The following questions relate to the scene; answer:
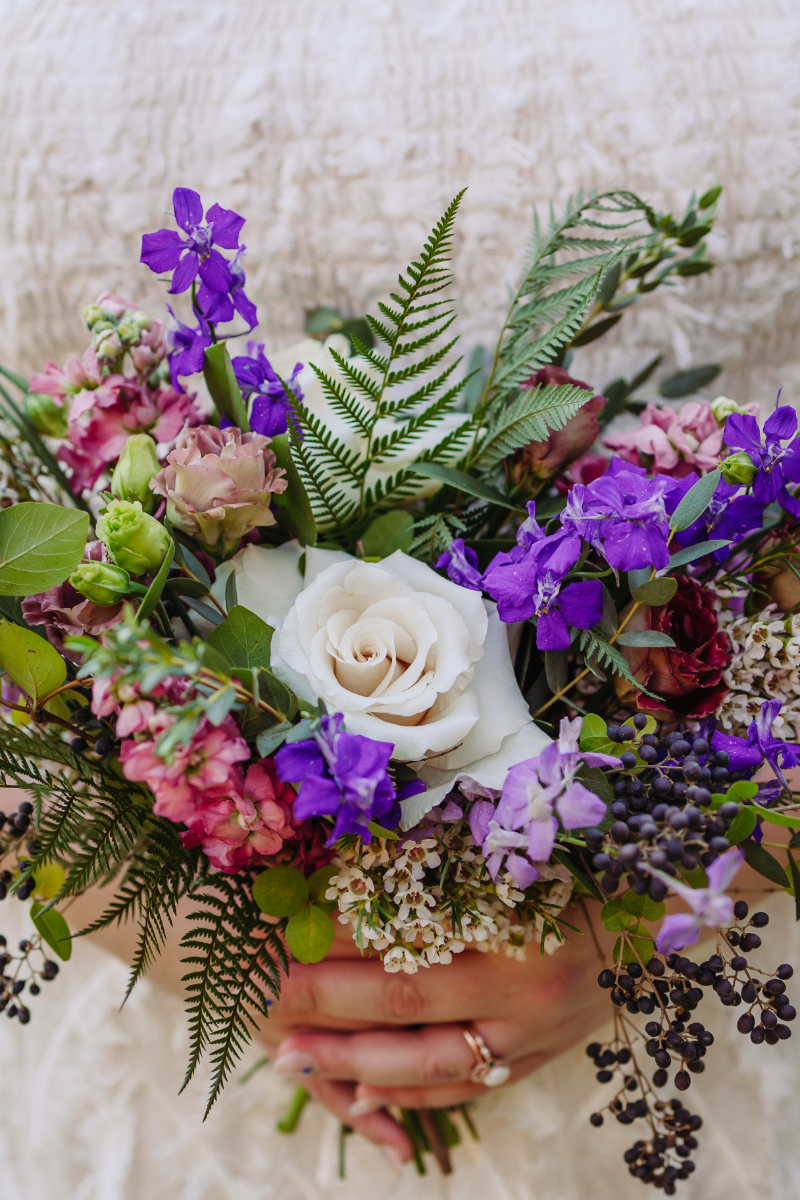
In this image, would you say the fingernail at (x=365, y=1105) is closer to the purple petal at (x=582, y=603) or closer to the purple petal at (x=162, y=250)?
the purple petal at (x=582, y=603)

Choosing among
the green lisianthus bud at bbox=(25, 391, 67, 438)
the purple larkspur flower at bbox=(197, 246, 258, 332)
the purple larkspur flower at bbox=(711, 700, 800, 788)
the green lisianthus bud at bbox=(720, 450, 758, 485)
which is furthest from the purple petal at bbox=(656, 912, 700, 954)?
the green lisianthus bud at bbox=(25, 391, 67, 438)

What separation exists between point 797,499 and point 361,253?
46 centimetres

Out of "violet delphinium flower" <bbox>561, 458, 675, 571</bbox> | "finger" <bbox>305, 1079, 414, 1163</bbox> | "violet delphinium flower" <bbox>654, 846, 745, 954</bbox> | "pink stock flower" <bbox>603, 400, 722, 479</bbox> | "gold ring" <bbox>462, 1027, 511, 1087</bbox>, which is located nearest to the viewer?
"violet delphinium flower" <bbox>654, 846, 745, 954</bbox>

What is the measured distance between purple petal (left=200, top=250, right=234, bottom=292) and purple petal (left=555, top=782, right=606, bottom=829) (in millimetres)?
329

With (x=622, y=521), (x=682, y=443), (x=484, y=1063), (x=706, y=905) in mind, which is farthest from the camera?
(x=484, y=1063)

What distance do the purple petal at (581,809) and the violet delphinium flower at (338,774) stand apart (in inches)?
3.0

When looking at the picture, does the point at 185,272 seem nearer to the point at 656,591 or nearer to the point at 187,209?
the point at 187,209

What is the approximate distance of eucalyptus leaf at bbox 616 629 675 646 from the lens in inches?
15.5

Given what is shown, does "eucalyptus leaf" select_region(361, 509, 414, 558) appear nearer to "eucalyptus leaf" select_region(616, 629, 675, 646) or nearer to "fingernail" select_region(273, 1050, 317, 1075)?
"eucalyptus leaf" select_region(616, 629, 675, 646)

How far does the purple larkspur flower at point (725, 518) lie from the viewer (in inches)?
16.9

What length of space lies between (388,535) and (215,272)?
0.57 ft

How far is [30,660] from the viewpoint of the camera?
397mm

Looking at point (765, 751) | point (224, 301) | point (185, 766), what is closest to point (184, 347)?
point (224, 301)

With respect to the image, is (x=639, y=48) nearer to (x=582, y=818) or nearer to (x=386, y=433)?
(x=386, y=433)
